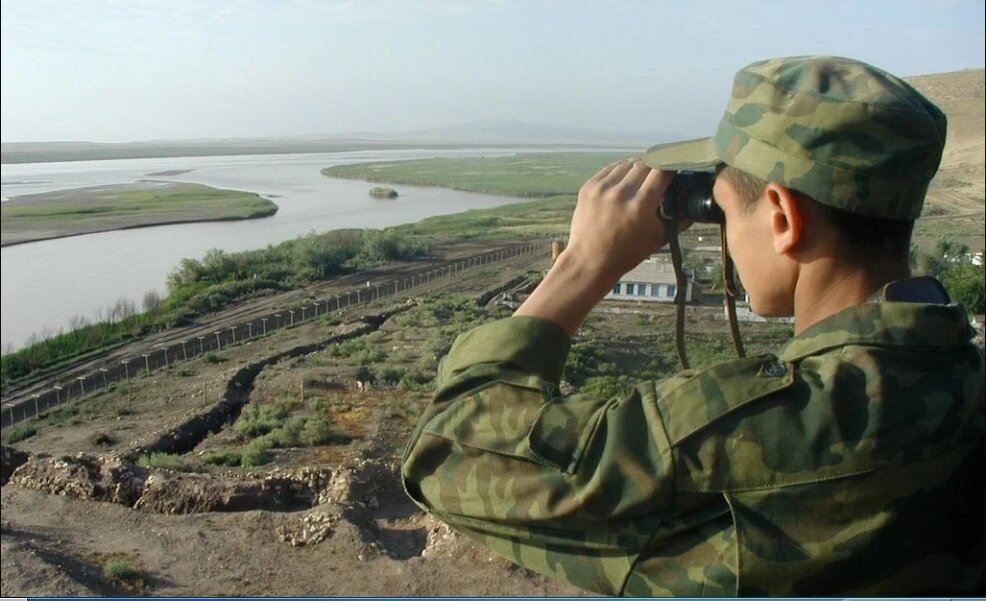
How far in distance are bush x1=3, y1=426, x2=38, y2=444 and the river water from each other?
1.64ft

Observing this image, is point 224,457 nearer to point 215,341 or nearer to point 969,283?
point 215,341

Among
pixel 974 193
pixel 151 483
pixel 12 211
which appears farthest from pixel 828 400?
pixel 974 193

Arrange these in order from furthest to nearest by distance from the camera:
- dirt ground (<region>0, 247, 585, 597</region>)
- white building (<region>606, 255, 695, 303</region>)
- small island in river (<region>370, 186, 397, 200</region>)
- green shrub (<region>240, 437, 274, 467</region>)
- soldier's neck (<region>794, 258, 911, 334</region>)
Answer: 1. small island in river (<region>370, 186, 397, 200</region>)
2. green shrub (<region>240, 437, 274, 467</region>)
3. dirt ground (<region>0, 247, 585, 597</region>)
4. white building (<region>606, 255, 695, 303</region>)
5. soldier's neck (<region>794, 258, 911, 334</region>)

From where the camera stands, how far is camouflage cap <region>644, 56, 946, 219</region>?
0.82m

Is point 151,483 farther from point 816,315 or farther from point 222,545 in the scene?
point 816,315

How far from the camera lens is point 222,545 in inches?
167

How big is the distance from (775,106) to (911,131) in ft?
0.45

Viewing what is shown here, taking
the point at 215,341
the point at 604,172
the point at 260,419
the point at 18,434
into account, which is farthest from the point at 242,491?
the point at 604,172

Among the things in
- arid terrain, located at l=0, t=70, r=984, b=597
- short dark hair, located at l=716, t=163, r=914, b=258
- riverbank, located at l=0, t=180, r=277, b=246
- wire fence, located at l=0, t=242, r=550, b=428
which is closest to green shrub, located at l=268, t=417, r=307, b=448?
arid terrain, located at l=0, t=70, r=984, b=597

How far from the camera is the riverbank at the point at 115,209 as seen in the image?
206 inches

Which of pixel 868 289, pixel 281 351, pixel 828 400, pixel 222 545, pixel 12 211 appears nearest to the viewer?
pixel 828 400

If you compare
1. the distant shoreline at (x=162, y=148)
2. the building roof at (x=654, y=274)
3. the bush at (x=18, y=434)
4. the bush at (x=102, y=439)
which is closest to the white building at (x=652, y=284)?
the building roof at (x=654, y=274)

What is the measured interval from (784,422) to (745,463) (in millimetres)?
53

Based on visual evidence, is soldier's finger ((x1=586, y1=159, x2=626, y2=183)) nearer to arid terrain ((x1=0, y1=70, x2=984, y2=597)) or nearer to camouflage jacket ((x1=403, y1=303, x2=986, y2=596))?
camouflage jacket ((x1=403, y1=303, x2=986, y2=596))
